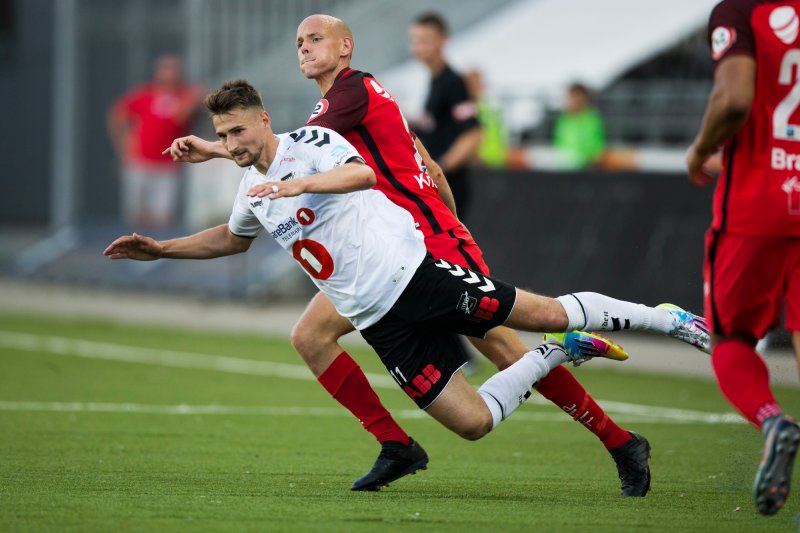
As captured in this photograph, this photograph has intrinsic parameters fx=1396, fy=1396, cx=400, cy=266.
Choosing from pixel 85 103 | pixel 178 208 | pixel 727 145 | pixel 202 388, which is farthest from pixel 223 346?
pixel 85 103

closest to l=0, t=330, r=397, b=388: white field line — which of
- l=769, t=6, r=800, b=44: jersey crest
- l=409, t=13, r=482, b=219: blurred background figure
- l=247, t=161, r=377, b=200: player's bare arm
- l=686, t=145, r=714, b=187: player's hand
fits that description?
l=409, t=13, r=482, b=219: blurred background figure

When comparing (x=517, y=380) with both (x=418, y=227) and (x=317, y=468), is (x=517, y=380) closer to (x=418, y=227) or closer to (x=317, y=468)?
(x=418, y=227)

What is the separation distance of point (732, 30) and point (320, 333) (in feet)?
8.82

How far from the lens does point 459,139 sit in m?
11.7

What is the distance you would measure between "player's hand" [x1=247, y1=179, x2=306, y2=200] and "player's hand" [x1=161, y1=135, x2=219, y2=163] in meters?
1.13

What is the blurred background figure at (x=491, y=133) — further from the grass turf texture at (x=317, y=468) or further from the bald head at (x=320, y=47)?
the bald head at (x=320, y=47)

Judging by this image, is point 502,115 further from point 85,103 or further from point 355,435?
point 85,103

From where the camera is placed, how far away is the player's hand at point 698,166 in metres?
5.34

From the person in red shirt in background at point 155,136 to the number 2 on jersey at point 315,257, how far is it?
13.0 meters

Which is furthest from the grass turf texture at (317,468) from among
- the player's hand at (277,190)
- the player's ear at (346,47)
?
the player's ear at (346,47)

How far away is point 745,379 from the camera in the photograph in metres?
5.33

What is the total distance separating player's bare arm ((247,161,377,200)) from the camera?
5.56 meters

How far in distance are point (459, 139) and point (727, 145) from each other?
6.42 meters

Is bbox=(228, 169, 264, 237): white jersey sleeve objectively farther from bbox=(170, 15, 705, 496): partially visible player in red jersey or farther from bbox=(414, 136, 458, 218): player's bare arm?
bbox=(414, 136, 458, 218): player's bare arm
